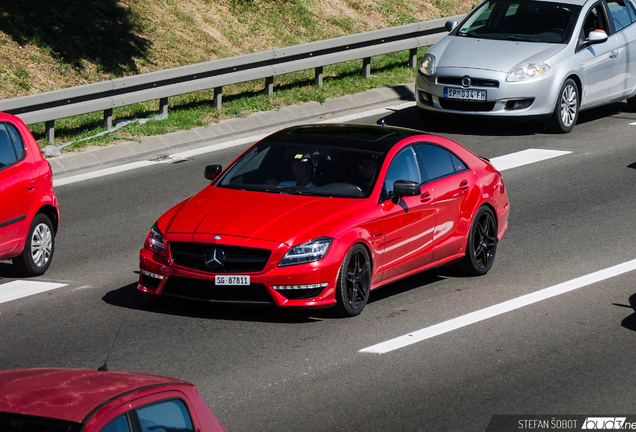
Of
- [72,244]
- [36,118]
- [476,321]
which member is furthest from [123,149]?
[476,321]

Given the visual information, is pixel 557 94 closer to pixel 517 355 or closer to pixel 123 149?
pixel 123 149

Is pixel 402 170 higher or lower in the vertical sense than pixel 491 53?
higher

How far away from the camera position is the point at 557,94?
16.4 meters

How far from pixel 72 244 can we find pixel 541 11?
9483 mm

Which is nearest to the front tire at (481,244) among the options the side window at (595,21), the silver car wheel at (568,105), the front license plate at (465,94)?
the front license plate at (465,94)

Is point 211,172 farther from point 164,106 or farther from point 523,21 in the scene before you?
point 523,21

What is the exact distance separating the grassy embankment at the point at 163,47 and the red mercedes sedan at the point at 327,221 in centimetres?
663

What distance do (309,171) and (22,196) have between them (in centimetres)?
282

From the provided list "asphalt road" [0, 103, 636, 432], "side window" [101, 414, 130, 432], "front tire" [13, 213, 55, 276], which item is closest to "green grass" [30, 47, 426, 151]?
"asphalt road" [0, 103, 636, 432]

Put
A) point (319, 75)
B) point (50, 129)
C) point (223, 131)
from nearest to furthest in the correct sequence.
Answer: point (50, 129) < point (223, 131) < point (319, 75)

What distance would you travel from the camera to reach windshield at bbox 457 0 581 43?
1695 cm

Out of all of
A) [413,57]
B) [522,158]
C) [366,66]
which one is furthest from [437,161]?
[413,57]

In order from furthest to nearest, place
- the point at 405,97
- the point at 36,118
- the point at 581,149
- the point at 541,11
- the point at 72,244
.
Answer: the point at 405,97
the point at 541,11
the point at 581,149
the point at 36,118
the point at 72,244

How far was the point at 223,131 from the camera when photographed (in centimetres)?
1672
